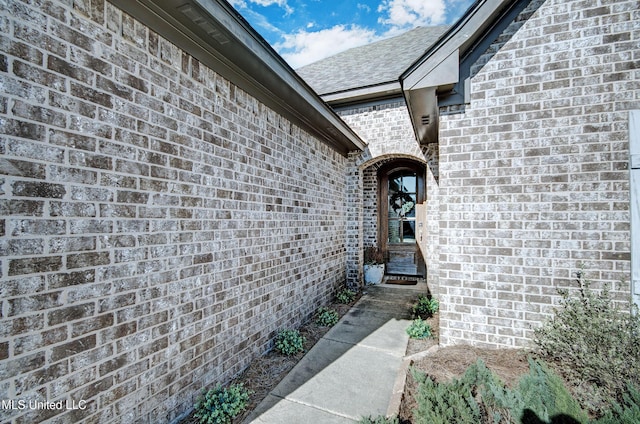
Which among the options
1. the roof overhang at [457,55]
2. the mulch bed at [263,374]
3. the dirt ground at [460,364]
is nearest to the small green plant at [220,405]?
the mulch bed at [263,374]

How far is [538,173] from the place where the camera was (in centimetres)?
341

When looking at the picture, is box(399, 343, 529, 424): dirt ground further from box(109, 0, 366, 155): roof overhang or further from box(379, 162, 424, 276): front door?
box(379, 162, 424, 276): front door

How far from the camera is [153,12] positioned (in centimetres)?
223

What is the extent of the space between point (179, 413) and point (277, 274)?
1929mm

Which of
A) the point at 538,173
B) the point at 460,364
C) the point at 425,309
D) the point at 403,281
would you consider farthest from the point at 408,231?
the point at 460,364

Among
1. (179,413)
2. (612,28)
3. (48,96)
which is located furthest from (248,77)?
(612,28)

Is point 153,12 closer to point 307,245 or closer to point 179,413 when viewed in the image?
point 179,413

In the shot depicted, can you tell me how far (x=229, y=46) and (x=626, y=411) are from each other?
174 inches

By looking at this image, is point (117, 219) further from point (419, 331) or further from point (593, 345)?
point (593, 345)

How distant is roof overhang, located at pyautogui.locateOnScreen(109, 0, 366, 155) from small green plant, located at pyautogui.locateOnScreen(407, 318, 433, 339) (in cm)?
377

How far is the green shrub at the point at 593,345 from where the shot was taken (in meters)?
2.40

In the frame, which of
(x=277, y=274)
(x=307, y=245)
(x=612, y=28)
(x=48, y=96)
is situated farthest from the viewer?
(x=307, y=245)

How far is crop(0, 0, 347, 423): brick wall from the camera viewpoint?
159 centimetres

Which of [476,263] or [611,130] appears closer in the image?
[611,130]
